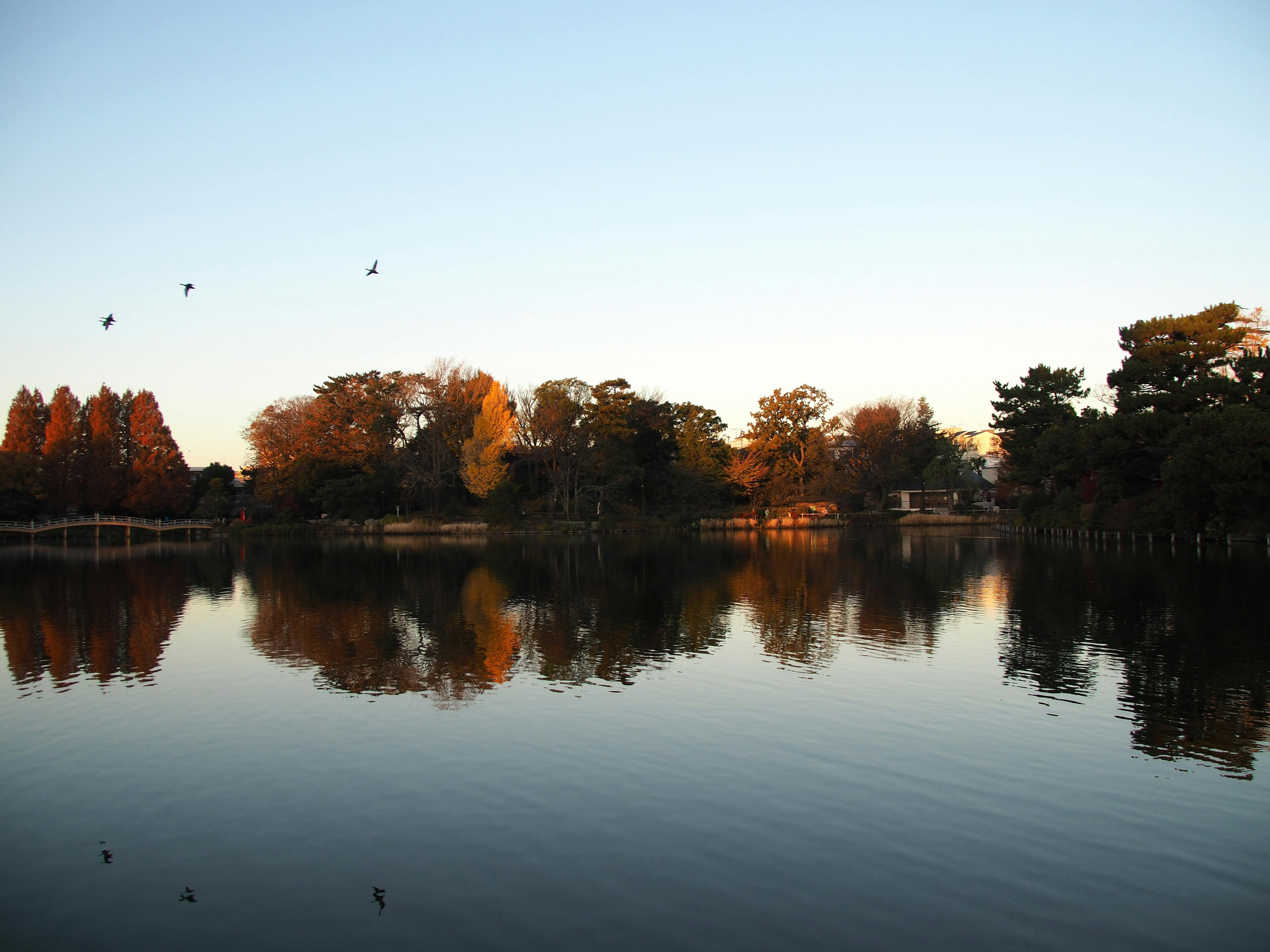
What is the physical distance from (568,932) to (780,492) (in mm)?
59234

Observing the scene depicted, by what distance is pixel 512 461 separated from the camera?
61.2 metres

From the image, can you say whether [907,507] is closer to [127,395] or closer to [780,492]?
[780,492]

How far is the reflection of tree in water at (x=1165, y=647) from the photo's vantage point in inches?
384

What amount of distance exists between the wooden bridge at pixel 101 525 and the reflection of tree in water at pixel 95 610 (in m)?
18.7

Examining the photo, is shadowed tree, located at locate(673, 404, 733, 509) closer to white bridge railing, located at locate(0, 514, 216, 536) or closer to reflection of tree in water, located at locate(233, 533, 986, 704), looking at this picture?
reflection of tree in water, located at locate(233, 533, 986, 704)

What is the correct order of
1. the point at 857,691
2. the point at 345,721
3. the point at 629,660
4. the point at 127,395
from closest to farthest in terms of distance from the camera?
the point at 345,721 < the point at 857,691 < the point at 629,660 < the point at 127,395

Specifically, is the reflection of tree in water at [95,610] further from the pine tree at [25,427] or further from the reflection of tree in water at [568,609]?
the pine tree at [25,427]

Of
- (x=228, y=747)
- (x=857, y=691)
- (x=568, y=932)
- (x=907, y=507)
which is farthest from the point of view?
(x=907, y=507)

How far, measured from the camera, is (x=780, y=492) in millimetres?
63750

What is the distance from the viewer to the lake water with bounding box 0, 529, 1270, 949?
5867 millimetres

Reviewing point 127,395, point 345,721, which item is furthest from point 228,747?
point 127,395

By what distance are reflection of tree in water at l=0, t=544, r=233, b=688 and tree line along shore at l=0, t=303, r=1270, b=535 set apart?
62.1 feet

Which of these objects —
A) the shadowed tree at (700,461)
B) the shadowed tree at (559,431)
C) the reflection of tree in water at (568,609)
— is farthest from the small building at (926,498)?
the reflection of tree in water at (568,609)

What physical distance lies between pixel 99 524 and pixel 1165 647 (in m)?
62.7
